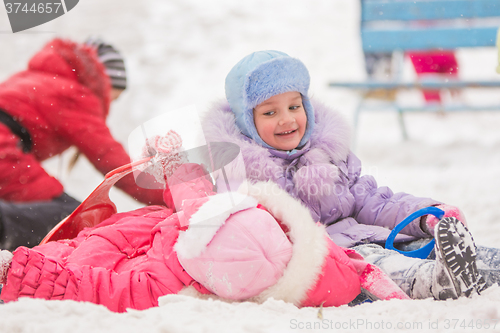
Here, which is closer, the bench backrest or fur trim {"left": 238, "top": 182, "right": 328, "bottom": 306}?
fur trim {"left": 238, "top": 182, "right": 328, "bottom": 306}

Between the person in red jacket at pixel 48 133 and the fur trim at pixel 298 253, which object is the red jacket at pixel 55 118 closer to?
the person in red jacket at pixel 48 133

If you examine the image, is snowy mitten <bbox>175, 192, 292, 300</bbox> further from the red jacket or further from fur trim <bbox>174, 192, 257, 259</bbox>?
the red jacket

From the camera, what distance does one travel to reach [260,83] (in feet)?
3.72

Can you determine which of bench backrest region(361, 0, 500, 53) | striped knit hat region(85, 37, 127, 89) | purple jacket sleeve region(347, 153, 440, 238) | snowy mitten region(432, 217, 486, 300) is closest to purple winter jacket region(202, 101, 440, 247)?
purple jacket sleeve region(347, 153, 440, 238)

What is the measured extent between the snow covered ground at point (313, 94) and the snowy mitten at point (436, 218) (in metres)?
0.23

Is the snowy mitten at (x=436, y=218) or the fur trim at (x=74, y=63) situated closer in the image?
the snowy mitten at (x=436, y=218)

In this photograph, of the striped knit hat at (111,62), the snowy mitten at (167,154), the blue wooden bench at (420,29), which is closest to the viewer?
the snowy mitten at (167,154)

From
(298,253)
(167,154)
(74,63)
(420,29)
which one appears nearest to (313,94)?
(167,154)

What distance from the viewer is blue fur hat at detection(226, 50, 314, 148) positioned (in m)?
1.13

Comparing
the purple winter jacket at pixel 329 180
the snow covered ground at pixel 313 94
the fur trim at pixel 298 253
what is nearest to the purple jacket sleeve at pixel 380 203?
the purple winter jacket at pixel 329 180

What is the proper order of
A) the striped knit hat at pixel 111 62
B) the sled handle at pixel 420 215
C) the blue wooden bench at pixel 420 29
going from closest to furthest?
the sled handle at pixel 420 215, the striped knit hat at pixel 111 62, the blue wooden bench at pixel 420 29

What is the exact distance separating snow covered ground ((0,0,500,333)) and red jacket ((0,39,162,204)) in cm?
18

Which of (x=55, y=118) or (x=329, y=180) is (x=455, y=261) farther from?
(x=55, y=118)

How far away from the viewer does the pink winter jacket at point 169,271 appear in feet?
2.52
